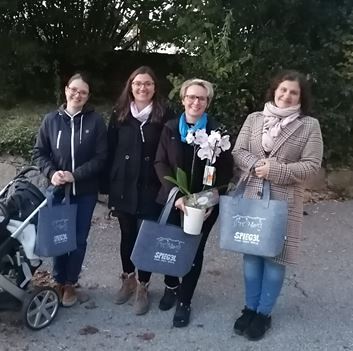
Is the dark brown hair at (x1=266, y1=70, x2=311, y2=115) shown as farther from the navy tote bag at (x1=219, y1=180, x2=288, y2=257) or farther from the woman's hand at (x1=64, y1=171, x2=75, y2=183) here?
the woman's hand at (x1=64, y1=171, x2=75, y2=183)

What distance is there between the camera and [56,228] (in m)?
3.82

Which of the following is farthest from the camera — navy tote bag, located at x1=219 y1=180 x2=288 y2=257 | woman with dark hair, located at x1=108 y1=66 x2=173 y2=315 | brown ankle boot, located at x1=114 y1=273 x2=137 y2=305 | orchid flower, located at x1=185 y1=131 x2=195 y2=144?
brown ankle boot, located at x1=114 y1=273 x2=137 y2=305

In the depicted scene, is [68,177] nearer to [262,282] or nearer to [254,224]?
[254,224]

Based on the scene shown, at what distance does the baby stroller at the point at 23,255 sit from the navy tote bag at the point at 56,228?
54 millimetres

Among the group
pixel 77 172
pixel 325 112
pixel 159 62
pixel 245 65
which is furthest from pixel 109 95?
pixel 77 172

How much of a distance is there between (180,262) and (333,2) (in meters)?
4.62

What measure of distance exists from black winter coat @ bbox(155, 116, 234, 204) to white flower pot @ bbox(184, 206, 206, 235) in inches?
7.4

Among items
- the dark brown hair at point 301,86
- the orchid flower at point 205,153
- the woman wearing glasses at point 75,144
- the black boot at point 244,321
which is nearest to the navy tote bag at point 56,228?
the woman wearing glasses at point 75,144

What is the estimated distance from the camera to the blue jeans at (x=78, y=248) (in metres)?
4.07

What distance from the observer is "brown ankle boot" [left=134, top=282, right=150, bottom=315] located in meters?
4.10

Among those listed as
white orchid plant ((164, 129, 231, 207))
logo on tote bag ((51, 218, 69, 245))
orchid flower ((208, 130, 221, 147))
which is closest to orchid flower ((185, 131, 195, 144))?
white orchid plant ((164, 129, 231, 207))

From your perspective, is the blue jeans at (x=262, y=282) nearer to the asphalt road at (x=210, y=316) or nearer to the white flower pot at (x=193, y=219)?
the asphalt road at (x=210, y=316)

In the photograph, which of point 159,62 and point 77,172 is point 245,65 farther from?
point 77,172

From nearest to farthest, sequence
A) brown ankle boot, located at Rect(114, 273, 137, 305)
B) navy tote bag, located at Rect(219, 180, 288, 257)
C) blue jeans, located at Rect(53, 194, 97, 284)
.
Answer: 1. navy tote bag, located at Rect(219, 180, 288, 257)
2. blue jeans, located at Rect(53, 194, 97, 284)
3. brown ankle boot, located at Rect(114, 273, 137, 305)
